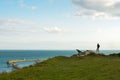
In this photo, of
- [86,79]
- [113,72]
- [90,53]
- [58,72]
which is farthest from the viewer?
[90,53]

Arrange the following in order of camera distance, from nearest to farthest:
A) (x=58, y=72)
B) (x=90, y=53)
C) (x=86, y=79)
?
(x=86, y=79), (x=58, y=72), (x=90, y=53)

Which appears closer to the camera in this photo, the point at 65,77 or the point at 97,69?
the point at 65,77

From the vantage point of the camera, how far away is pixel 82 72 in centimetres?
2694

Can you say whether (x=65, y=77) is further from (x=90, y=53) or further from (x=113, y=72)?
(x=90, y=53)

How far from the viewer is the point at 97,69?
28109mm

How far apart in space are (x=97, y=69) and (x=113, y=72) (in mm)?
2786

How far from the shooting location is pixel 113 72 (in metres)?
25.6

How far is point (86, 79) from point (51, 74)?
4246mm

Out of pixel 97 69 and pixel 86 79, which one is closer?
pixel 86 79

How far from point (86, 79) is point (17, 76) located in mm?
6809

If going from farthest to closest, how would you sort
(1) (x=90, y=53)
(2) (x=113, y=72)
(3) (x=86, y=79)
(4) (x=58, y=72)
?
(1) (x=90, y=53) < (4) (x=58, y=72) < (2) (x=113, y=72) < (3) (x=86, y=79)

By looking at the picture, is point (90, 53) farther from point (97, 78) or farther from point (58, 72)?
point (97, 78)

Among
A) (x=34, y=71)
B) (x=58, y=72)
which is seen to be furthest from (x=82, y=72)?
(x=34, y=71)

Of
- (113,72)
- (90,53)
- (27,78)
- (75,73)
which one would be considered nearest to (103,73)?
(113,72)
